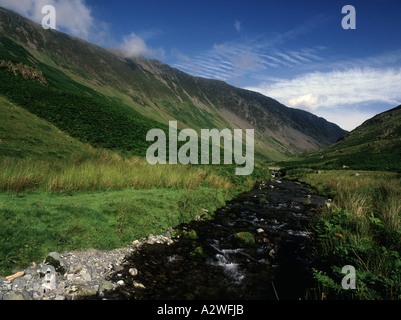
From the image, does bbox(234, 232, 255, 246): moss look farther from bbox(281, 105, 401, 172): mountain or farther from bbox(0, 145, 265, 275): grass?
bbox(281, 105, 401, 172): mountain

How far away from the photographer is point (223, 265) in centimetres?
761

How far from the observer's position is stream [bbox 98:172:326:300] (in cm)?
598

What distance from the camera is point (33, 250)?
5.95 m

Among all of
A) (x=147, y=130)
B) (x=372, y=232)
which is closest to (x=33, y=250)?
(x=372, y=232)

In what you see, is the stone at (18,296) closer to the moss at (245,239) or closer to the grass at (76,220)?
the grass at (76,220)

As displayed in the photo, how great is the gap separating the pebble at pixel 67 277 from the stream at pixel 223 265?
397mm

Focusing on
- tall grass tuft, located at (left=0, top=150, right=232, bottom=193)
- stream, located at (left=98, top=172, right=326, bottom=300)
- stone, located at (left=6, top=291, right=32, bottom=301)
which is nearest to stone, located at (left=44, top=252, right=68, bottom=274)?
stone, located at (left=6, top=291, right=32, bottom=301)

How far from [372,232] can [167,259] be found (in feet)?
24.7

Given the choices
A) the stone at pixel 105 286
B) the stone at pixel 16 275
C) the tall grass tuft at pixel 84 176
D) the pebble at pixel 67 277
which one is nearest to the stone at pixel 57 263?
the pebble at pixel 67 277

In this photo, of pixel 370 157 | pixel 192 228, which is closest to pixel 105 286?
pixel 192 228

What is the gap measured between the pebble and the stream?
1.30 ft

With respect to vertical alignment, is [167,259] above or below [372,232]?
below
